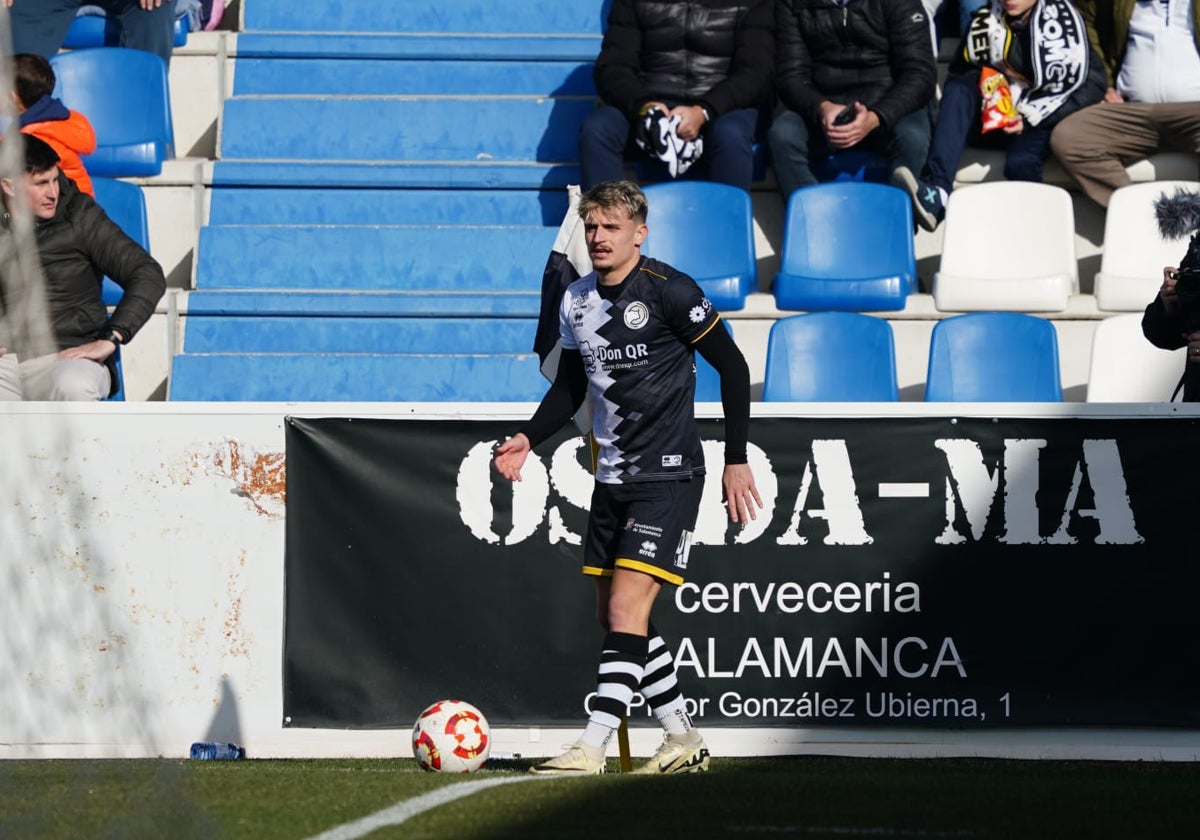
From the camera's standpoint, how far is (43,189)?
8117mm

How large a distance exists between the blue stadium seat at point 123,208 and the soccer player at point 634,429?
15.1ft

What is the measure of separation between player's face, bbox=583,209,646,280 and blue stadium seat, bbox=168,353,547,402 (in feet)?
12.1

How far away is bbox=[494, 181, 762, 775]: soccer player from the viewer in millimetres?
5824

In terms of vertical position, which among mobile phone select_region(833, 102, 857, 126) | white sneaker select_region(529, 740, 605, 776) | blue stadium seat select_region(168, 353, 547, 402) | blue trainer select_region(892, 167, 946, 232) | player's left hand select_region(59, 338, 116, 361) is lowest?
white sneaker select_region(529, 740, 605, 776)

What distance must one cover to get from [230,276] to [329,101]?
1.66 m

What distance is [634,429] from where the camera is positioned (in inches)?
233

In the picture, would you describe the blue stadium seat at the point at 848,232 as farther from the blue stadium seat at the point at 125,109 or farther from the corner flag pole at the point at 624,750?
the corner flag pole at the point at 624,750

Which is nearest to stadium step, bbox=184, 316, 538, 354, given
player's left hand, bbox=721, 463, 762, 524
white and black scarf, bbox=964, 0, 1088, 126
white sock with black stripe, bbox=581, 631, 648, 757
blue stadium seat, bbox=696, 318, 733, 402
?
blue stadium seat, bbox=696, 318, 733, 402

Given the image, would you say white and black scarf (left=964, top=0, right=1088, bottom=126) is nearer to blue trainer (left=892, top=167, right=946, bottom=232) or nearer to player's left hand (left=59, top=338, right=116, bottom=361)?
blue trainer (left=892, top=167, right=946, bottom=232)

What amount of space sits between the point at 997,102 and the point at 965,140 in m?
0.29

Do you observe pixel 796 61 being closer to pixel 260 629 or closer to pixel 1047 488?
pixel 1047 488

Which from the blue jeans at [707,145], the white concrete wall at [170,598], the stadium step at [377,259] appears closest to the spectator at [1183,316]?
the white concrete wall at [170,598]

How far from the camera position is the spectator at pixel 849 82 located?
1012cm

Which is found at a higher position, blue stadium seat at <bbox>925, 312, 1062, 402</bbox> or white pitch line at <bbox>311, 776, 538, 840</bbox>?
blue stadium seat at <bbox>925, 312, 1062, 402</bbox>
